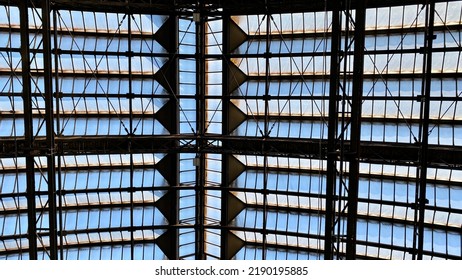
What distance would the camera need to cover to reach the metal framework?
72.3 ft

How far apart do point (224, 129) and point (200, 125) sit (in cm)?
136

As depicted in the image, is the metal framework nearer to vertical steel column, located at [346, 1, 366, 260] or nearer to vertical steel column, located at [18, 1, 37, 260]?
vertical steel column, located at [18, 1, 37, 260]

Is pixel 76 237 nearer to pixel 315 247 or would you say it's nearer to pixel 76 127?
pixel 76 127

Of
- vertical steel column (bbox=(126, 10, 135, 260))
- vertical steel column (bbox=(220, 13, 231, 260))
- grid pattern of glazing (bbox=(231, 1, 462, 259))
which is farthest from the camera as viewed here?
vertical steel column (bbox=(220, 13, 231, 260))

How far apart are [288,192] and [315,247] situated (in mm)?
3599

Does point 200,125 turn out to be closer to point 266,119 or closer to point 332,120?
point 266,119

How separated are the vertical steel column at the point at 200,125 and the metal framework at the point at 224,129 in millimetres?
80

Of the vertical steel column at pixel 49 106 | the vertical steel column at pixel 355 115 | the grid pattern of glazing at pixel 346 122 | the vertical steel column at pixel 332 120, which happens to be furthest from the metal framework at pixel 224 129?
the vertical steel column at pixel 355 115

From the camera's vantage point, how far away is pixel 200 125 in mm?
25094

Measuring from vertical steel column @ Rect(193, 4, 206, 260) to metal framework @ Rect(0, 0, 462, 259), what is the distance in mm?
80

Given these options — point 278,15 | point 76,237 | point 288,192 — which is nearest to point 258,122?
point 288,192

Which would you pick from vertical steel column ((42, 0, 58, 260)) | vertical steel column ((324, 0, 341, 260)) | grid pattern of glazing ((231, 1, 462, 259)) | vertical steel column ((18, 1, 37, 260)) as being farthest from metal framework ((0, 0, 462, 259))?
vertical steel column ((324, 0, 341, 260))

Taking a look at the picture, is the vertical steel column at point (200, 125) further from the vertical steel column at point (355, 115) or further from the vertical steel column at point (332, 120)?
the vertical steel column at point (355, 115)

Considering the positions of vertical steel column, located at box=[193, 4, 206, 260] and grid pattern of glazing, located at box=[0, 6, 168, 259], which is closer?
grid pattern of glazing, located at box=[0, 6, 168, 259]
